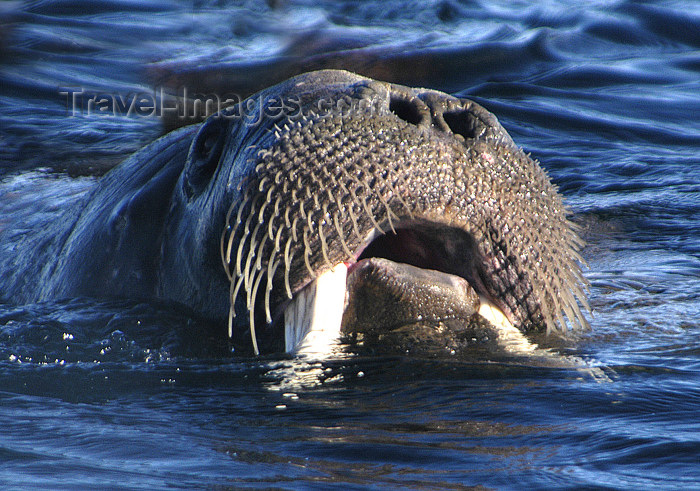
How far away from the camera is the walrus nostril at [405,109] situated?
351 cm

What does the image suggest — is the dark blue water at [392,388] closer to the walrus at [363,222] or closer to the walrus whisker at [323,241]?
the walrus at [363,222]

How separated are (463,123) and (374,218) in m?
0.52

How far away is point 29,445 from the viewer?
2904mm

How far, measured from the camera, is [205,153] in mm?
4043

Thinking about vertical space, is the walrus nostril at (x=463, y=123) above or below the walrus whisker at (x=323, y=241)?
above

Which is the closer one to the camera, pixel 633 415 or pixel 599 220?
pixel 633 415

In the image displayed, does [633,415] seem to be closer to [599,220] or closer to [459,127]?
[459,127]

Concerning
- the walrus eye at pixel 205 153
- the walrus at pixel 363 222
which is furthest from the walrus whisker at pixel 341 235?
the walrus eye at pixel 205 153

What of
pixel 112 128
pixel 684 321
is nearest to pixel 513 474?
pixel 684 321

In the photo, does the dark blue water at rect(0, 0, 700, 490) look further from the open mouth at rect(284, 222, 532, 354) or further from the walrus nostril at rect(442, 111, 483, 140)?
the walrus nostril at rect(442, 111, 483, 140)

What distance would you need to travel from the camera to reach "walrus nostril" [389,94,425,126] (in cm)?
351

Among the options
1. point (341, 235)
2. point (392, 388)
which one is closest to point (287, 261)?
point (341, 235)

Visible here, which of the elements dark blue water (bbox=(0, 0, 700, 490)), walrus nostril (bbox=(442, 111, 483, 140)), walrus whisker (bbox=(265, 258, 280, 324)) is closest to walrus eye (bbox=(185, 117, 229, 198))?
dark blue water (bbox=(0, 0, 700, 490))

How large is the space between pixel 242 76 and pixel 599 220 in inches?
276
